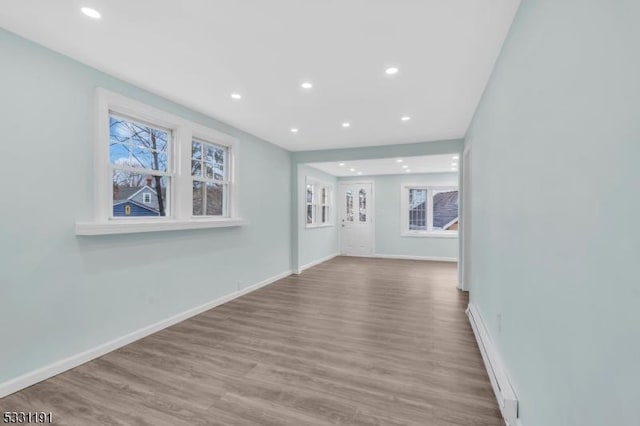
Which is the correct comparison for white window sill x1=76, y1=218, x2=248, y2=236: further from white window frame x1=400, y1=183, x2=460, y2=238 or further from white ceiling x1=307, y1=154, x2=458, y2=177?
white window frame x1=400, y1=183, x2=460, y2=238

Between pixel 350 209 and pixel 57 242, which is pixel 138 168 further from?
pixel 350 209

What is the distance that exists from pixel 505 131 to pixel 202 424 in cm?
275

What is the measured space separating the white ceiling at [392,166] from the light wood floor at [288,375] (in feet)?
10.3

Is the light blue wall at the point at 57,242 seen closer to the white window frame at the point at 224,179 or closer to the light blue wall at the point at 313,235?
the white window frame at the point at 224,179

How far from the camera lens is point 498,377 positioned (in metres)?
1.94

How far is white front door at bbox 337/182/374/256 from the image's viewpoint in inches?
337

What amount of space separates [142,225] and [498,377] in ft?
10.6

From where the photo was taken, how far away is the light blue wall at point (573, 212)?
2.52ft

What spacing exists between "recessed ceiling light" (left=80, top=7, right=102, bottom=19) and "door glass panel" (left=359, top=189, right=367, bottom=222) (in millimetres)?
7374

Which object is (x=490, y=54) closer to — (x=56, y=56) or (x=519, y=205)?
(x=519, y=205)

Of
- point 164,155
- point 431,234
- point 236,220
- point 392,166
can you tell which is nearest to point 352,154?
point 392,166

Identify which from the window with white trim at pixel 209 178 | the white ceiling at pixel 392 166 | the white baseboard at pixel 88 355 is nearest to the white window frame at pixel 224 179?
the window with white trim at pixel 209 178

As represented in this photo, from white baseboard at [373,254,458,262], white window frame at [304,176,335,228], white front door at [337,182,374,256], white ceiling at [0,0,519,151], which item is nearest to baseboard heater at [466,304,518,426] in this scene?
white ceiling at [0,0,519,151]

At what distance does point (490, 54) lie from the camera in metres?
2.25
